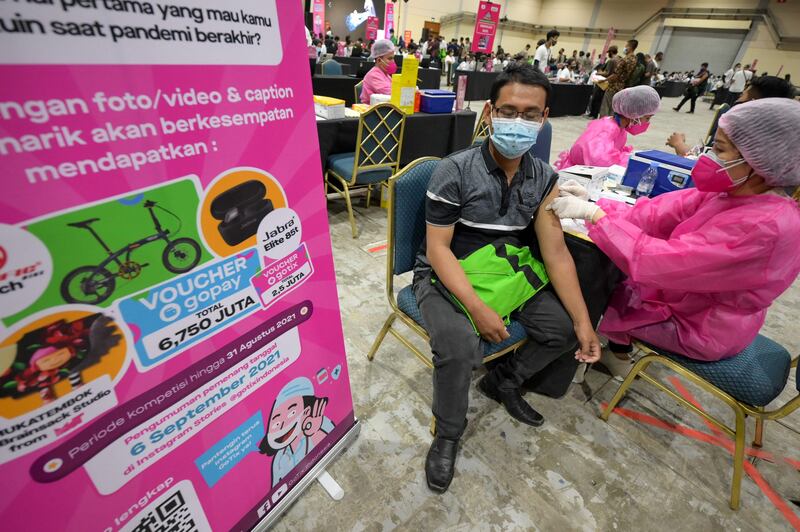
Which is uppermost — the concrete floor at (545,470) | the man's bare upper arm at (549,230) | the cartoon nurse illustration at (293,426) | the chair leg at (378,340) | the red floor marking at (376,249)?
the man's bare upper arm at (549,230)

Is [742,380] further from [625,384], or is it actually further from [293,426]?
[293,426]

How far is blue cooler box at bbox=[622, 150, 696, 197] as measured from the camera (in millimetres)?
1742

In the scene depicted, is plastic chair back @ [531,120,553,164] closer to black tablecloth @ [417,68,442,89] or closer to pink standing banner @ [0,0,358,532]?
pink standing banner @ [0,0,358,532]

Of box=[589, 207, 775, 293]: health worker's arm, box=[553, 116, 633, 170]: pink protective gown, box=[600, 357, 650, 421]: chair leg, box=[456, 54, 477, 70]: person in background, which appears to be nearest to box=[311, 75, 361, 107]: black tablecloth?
box=[553, 116, 633, 170]: pink protective gown

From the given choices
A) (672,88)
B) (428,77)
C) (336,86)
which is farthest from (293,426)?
(672,88)

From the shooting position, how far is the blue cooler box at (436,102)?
11.0 feet

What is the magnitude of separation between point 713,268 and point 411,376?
4.17 ft

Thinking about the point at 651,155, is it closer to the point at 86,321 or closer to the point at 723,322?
the point at 723,322

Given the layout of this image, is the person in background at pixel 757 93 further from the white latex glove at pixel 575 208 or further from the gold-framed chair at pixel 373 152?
the gold-framed chair at pixel 373 152

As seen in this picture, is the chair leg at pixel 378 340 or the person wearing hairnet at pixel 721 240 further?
the chair leg at pixel 378 340

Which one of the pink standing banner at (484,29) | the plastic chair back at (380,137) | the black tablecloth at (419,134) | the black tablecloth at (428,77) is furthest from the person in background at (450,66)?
the plastic chair back at (380,137)

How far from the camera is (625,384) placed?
1590 millimetres

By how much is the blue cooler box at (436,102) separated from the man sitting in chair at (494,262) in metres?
2.11

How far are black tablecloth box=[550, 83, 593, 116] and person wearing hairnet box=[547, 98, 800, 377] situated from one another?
8.50 meters
